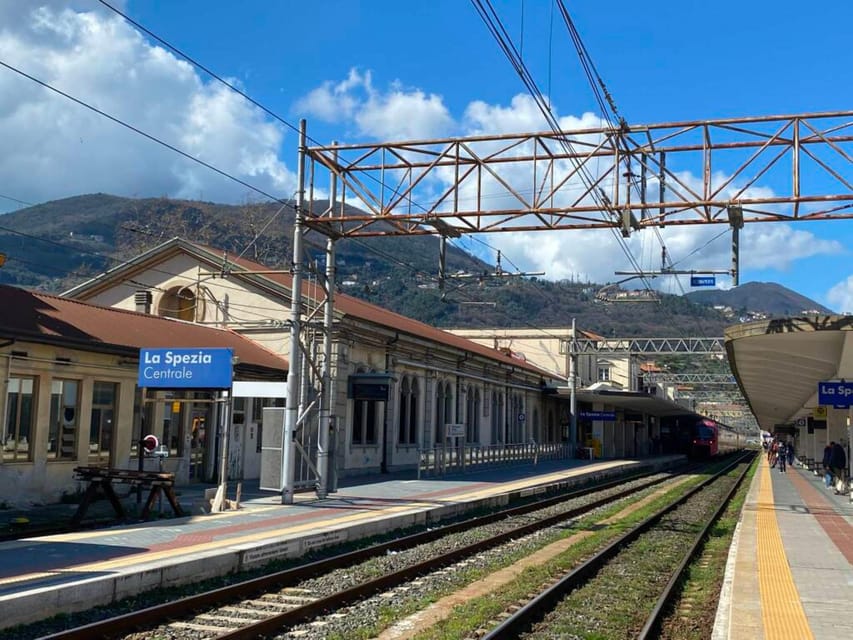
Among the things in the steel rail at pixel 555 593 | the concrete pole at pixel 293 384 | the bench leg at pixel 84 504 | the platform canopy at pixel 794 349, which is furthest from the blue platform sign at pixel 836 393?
the bench leg at pixel 84 504

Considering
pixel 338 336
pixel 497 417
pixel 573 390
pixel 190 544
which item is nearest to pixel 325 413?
pixel 190 544

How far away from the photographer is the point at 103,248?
17712 centimetres

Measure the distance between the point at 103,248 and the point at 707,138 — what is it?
575 feet

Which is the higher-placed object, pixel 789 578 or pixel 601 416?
pixel 601 416

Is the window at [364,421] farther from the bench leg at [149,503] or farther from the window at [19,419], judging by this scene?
the bench leg at [149,503]

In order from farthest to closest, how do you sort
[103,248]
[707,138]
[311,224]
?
[103,248] < [311,224] < [707,138]

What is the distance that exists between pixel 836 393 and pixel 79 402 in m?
18.1

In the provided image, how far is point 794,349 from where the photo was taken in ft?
73.4

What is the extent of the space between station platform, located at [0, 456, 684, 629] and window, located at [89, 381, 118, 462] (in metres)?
2.10

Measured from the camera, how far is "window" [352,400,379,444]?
2998 centimetres

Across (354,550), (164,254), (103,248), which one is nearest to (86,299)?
(164,254)

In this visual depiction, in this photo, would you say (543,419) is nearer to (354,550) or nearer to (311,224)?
(311,224)

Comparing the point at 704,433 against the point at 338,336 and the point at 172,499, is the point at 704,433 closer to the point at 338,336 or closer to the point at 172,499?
the point at 338,336

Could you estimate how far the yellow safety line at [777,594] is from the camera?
8.27 m
